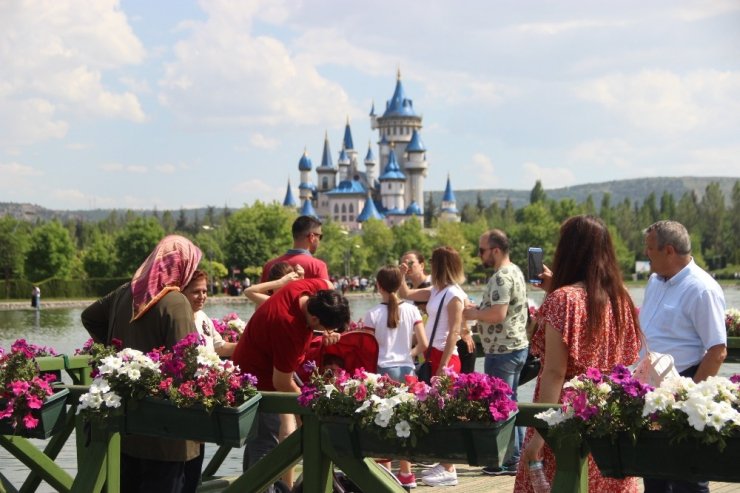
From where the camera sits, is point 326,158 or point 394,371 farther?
point 326,158

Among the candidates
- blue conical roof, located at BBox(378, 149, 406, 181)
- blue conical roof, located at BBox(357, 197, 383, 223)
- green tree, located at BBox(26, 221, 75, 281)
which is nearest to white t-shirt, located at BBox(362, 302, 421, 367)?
→ green tree, located at BBox(26, 221, 75, 281)

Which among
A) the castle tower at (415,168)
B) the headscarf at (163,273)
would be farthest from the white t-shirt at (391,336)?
the castle tower at (415,168)

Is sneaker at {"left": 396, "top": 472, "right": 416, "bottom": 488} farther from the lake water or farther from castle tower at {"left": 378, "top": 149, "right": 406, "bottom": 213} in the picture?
castle tower at {"left": 378, "top": 149, "right": 406, "bottom": 213}

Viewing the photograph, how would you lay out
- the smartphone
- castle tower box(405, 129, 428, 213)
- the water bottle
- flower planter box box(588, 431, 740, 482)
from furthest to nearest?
castle tower box(405, 129, 428, 213), the smartphone, the water bottle, flower planter box box(588, 431, 740, 482)

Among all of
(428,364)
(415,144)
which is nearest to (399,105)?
(415,144)

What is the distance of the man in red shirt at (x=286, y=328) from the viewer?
217 inches

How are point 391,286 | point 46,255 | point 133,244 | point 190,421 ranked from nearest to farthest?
point 190,421
point 391,286
point 46,255
point 133,244

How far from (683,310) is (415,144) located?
160530 millimetres

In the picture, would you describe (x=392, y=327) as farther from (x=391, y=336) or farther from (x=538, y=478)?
(x=538, y=478)

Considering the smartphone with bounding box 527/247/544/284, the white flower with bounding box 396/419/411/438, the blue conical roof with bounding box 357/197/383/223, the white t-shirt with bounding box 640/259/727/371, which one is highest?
the smartphone with bounding box 527/247/544/284

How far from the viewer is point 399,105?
17100 cm

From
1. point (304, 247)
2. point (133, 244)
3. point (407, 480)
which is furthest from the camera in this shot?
point (133, 244)

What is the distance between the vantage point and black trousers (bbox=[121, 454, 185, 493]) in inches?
211

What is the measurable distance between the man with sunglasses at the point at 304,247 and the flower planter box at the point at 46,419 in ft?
7.73
